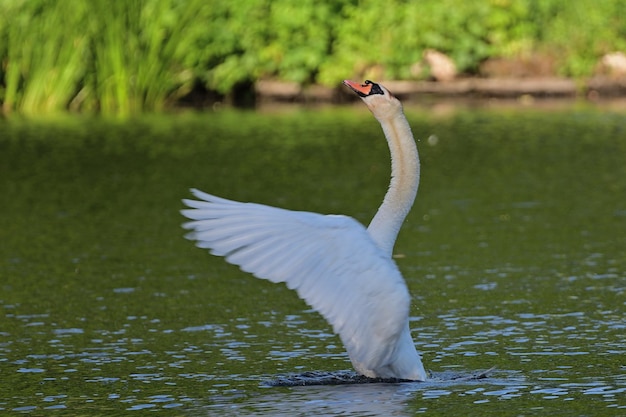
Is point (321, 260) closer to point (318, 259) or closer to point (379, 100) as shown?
point (318, 259)

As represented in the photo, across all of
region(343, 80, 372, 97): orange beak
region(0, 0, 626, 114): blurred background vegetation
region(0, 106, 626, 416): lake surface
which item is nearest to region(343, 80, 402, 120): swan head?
region(343, 80, 372, 97): orange beak

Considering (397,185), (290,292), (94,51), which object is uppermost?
(94,51)

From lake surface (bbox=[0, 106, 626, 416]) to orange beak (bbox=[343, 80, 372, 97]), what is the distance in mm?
1881

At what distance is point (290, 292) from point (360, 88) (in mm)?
4854

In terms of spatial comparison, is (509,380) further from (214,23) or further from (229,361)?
(214,23)

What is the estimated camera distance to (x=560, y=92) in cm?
4244

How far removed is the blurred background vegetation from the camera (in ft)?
127

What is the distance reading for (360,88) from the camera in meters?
9.43

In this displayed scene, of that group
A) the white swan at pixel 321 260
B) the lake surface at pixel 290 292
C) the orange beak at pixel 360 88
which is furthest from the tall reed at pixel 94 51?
the white swan at pixel 321 260


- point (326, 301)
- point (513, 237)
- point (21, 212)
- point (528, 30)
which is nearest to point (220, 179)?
point (21, 212)

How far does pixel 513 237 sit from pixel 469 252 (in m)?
1.20

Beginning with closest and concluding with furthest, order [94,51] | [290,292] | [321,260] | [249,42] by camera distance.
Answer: [321,260] < [290,292] < [94,51] < [249,42]

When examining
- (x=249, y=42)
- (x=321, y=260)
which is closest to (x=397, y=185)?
(x=321, y=260)

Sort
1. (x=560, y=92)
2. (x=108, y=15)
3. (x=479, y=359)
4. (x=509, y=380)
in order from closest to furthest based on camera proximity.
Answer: (x=509, y=380)
(x=479, y=359)
(x=108, y=15)
(x=560, y=92)
